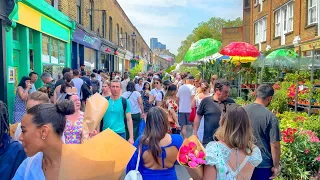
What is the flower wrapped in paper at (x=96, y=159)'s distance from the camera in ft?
7.18

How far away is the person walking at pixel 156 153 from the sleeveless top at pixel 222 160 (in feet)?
2.04

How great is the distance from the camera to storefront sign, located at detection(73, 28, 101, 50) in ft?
56.0

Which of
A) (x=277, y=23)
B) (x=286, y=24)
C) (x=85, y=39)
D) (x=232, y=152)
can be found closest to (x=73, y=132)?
(x=232, y=152)

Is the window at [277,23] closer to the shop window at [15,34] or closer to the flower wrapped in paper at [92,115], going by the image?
the shop window at [15,34]

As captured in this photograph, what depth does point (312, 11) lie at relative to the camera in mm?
17688

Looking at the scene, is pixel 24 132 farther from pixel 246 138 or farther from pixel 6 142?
pixel 246 138

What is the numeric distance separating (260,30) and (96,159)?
27452mm

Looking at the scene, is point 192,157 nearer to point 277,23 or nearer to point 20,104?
point 20,104

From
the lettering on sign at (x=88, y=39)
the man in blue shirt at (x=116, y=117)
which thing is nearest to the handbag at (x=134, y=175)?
the man in blue shirt at (x=116, y=117)

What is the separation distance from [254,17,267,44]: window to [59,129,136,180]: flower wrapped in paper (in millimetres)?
25843

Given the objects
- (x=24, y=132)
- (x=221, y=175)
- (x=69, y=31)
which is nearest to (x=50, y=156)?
(x=24, y=132)

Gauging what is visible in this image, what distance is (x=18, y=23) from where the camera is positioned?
10109 millimetres

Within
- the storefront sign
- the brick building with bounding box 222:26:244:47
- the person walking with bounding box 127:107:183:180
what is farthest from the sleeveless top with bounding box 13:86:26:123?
the brick building with bounding box 222:26:244:47

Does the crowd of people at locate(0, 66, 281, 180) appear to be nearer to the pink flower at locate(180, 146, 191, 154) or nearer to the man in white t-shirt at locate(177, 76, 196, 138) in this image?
the pink flower at locate(180, 146, 191, 154)
